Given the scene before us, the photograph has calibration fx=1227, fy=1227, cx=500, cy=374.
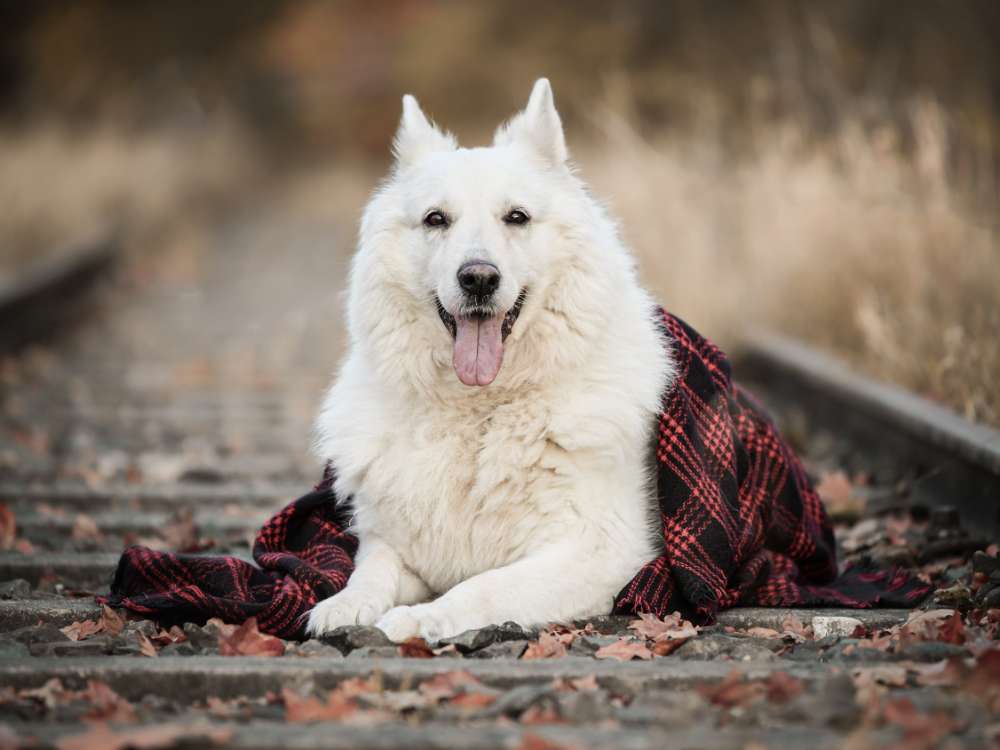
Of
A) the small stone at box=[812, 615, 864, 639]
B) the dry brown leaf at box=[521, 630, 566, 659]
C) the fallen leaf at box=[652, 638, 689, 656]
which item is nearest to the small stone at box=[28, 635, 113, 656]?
the dry brown leaf at box=[521, 630, 566, 659]

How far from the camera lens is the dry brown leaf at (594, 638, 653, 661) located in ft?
11.5

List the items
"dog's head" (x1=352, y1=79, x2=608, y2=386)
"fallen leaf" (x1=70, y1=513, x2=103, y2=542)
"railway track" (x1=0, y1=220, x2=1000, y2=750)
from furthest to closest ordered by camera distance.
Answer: "fallen leaf" (x1=70, y1=513, x2=103, y2=542) < "dog's head" (x1=352, y1=79, x2=608, y2=386) < "railway track" (x1=0, y1=220, x2=1000, y2=750)

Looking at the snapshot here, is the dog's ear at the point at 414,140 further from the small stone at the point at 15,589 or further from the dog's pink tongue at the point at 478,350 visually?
Result: the small stone at the point at 15,589

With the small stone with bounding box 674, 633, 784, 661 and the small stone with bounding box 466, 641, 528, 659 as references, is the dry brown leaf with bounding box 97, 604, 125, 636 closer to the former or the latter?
the small stone with bounding box 466, 641, 528, 659

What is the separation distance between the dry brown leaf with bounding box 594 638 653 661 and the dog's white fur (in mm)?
357

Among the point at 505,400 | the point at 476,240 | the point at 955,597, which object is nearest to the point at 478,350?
the point at 505,400

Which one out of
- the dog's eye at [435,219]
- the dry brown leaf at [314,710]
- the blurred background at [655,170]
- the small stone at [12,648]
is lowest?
the dry brown leaf at [314,710]

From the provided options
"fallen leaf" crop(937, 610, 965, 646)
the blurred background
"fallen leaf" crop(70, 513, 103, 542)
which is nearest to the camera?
"fallen leaf" crop(937, 610, 965, 646)

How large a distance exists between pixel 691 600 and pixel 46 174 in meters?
14.6

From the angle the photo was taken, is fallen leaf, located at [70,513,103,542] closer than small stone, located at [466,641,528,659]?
No

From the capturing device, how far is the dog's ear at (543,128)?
454 cm

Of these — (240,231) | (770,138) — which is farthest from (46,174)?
(770,138)

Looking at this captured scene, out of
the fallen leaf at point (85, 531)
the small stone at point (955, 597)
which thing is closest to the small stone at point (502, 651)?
the small stone at point (955, 597)

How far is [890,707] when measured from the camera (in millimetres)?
2852
